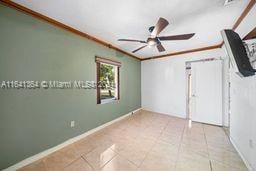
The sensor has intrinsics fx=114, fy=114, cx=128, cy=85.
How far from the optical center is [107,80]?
360 cm

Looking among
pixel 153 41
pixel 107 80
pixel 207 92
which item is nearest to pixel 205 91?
pixel 207 92

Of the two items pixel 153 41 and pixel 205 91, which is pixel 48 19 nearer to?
pixel 153 41

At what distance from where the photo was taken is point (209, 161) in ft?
6.14

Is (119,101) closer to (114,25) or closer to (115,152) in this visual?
(115,152)

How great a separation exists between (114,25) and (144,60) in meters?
3.00

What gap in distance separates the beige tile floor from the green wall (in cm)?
36

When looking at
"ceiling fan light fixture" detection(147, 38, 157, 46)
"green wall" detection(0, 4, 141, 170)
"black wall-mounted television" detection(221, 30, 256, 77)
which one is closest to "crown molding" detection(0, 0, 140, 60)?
"green wall" detection(0, 4, 141, 170)

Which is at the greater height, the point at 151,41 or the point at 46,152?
the point at 151,41

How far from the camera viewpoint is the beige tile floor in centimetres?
176

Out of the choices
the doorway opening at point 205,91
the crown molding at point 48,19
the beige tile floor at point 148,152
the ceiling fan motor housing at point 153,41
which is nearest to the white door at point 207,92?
the doorway opening at point 205,91

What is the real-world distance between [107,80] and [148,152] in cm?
228

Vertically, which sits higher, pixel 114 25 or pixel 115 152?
Result: pixel 114 25

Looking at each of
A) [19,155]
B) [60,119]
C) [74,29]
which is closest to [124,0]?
[74,29]

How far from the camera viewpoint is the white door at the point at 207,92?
338 centimetres
